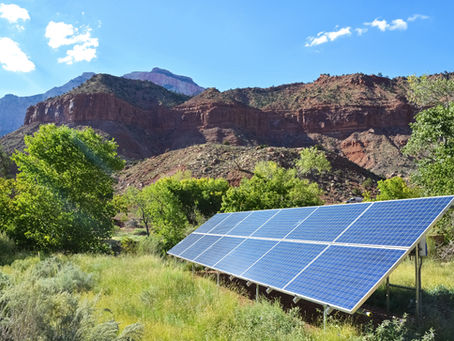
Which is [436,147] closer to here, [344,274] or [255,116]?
[344,274]

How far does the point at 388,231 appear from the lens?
22.0 ft

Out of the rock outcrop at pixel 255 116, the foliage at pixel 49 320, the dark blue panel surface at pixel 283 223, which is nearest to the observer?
the foliage at pixel 49 320

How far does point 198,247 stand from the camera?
1291 cm

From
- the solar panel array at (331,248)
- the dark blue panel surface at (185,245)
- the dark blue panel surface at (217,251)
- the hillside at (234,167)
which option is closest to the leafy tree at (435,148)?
the solar panel array at (331,248)

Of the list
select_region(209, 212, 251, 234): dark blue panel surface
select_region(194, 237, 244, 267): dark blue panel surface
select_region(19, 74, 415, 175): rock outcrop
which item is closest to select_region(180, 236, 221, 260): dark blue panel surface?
select_region(194, 237, 244, 267): dark blue panel surface

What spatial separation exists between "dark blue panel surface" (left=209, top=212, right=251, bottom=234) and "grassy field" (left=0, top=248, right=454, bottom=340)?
357cm

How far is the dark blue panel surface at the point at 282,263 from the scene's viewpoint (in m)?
7.24

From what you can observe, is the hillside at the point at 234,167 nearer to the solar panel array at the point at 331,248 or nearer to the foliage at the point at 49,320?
the solar panel array at the point at 331,248

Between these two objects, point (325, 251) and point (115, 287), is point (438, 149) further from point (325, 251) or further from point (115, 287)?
point (115, 287)

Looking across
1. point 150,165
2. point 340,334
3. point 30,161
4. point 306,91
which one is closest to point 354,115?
point 306,91

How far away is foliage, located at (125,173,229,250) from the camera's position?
2412 centimetres

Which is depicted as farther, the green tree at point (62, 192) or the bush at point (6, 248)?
the green tree at point (62, 192)

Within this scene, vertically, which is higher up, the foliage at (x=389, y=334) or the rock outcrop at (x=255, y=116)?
the rock outcrop at (x=255, y=116)

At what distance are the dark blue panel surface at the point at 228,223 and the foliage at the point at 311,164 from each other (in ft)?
141
